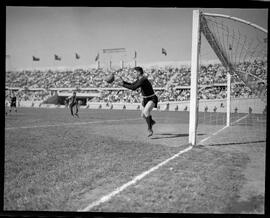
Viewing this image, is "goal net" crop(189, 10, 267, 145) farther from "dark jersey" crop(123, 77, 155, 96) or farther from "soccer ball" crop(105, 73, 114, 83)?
"soccer ball" crop(105, 73, 114, 83)

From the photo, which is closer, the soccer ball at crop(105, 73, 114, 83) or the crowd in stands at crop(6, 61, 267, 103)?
the soccer ball at crop(105, 73, 114, 83)

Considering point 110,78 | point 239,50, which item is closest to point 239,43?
point 239,50

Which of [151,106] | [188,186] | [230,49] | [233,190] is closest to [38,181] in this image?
[188,186]

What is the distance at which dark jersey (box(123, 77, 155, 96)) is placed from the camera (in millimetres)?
5620

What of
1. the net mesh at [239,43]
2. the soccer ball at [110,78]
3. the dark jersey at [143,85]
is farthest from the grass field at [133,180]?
the net mesh at [239,43]

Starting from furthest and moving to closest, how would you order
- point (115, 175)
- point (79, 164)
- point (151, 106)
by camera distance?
1. point (151, 106)
2. point (79, 164)
3. point (115, 175)

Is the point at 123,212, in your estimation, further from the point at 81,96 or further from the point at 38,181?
the point at 81,96

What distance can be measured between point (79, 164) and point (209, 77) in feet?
42.8

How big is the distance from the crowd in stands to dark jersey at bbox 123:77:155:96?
54cm

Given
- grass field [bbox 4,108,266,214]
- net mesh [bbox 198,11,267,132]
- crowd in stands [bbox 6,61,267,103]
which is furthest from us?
crowd in stands [bbox 6,61,267,103]

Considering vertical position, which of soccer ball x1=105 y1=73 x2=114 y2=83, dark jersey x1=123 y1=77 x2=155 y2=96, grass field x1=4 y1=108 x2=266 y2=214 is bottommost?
grass field x1=4 y1=108 x2=266 y2=214

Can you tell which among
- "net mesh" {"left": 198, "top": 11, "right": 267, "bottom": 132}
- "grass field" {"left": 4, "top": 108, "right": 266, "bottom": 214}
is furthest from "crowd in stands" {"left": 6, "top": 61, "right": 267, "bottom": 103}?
"grass field" {"left": 4, "top": 108, "right": 266, "bottom": 214}

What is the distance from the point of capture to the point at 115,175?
12.8ft

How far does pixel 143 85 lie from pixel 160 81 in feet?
17.2
